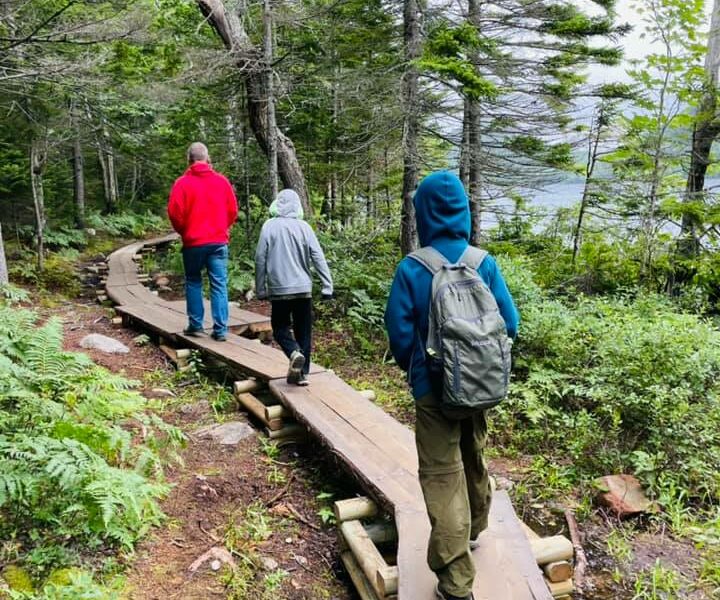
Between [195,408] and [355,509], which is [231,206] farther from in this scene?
[355,509]

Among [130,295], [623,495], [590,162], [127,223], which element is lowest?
[127,223]

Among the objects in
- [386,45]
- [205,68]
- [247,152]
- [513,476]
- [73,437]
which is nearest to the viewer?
[73,437]

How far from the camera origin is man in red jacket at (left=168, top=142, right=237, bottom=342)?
6.50 m

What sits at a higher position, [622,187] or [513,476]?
[622,187]

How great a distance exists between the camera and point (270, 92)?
378 inches

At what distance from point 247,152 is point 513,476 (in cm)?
1082

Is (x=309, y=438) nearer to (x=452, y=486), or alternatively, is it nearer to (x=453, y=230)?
(x=452, y=486)

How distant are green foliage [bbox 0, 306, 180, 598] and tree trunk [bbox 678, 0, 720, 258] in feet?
32.8

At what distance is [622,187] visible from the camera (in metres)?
12.9

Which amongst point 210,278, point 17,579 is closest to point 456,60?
point 210,278

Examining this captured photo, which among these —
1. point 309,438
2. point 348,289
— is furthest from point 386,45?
point 309,438

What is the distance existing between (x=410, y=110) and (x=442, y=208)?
6.80m

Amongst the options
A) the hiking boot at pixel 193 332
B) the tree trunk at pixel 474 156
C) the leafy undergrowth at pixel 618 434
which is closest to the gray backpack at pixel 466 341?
the leafy undergrowth at pixel 618 434

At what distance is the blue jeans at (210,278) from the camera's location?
6.71m
